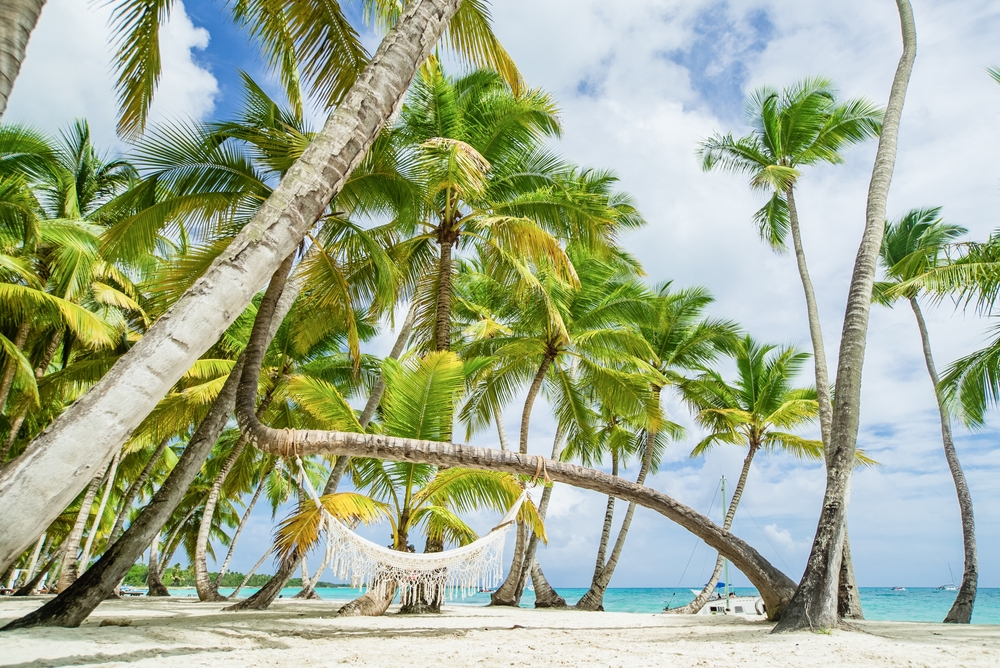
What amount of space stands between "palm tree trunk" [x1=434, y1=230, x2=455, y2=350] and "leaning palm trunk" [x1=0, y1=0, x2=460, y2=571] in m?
4.86

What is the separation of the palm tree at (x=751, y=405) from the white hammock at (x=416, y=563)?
8.65 m

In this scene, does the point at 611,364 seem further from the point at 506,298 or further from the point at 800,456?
the point at 800,456

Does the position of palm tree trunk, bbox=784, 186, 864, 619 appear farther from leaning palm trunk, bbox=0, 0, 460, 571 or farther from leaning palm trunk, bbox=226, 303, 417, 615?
leaning palm trunk, bbox=0, 0, 460, 571

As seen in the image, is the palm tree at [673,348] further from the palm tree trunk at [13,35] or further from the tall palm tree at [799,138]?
the palm tree trunk at [13,35]

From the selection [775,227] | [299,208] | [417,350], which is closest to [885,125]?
[775,227]

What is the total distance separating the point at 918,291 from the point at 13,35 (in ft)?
32.7

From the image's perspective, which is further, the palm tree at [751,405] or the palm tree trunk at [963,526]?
the palm tree at [751,405]

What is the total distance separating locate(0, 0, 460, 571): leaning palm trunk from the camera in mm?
2180

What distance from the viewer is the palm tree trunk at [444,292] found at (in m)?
8.59

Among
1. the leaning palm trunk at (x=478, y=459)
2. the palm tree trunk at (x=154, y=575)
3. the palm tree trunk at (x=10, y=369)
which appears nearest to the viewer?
the leaning palm trunk at (x=478, y=459)

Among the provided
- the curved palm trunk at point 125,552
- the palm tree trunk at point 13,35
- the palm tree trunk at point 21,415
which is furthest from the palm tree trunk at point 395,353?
the palm tree trunk at point 13,35

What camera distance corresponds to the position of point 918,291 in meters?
8.81

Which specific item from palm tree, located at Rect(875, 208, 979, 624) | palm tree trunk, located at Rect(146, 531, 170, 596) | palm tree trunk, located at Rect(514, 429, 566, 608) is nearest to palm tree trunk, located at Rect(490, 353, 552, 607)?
palm tree trunk, located at Rect(514, 429, 566, 608)

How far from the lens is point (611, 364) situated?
1229cm
